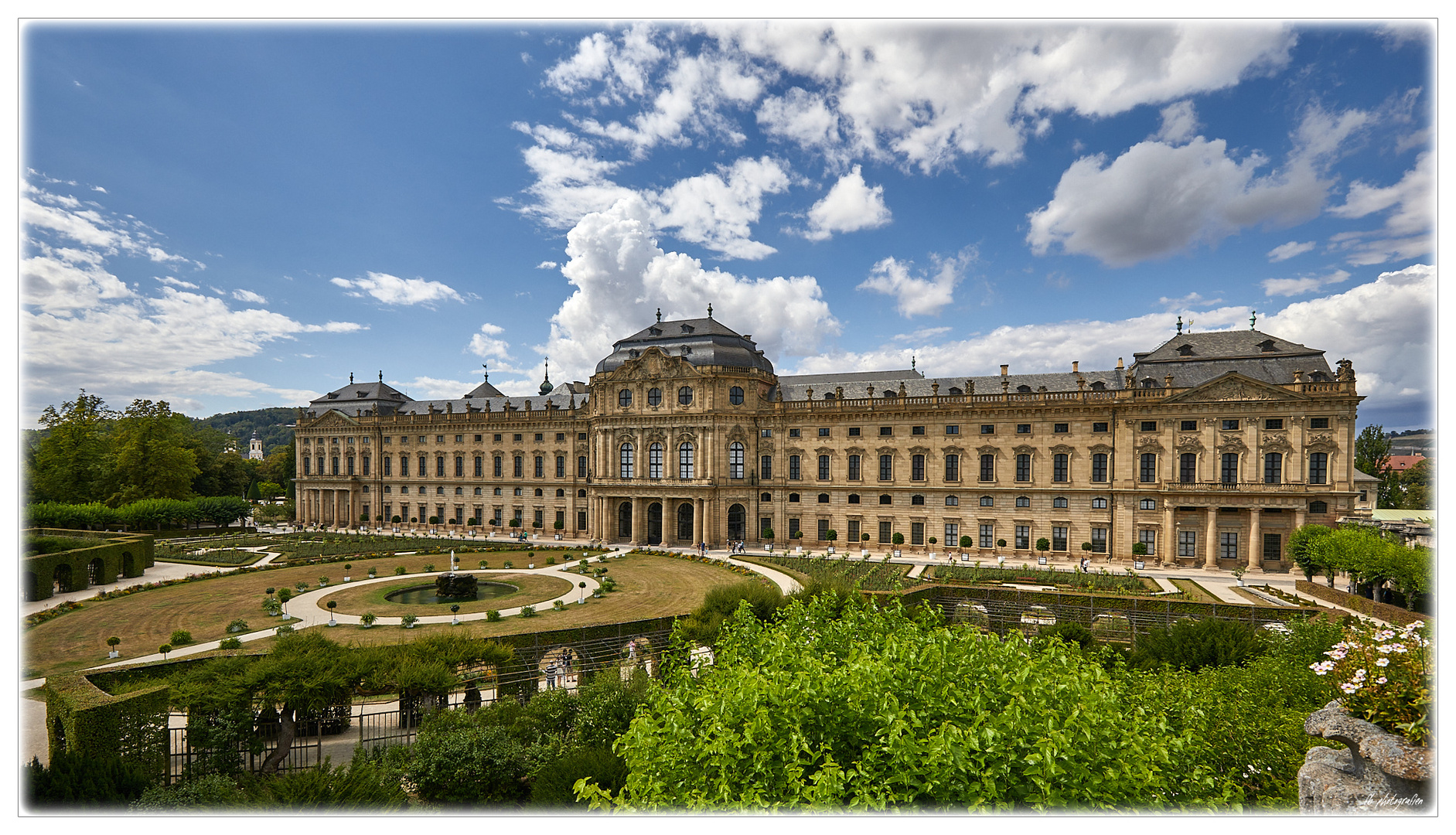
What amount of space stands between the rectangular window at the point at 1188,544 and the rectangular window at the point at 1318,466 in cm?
808

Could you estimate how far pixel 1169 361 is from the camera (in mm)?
47594

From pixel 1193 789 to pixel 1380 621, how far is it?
33145 millimetres

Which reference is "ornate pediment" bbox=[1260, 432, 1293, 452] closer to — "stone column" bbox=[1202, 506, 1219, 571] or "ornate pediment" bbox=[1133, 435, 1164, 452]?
"stone column" bbox=[1202, 506, 1219, 571]

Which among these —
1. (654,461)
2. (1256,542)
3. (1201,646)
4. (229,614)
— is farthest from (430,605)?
(1256,542)

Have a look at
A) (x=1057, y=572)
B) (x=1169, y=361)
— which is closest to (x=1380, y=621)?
(x=1057, y=572)

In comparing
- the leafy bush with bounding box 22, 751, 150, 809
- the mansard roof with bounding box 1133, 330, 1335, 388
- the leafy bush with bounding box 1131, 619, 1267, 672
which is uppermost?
the mansard roof with bounding box 1133, 330, 1335, 388

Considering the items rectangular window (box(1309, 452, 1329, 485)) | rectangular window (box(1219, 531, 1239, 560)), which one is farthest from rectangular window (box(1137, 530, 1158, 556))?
rectangular window (box(1309, 452, 1329, 485))

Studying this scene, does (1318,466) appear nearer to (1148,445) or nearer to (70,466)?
(1148,445)

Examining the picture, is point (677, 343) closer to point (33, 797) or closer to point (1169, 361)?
point (1169, 361)

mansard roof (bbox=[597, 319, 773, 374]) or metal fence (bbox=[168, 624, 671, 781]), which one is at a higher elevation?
mansard roof (bbox=[597, 319, 773, 374])

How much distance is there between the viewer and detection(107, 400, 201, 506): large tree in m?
68.1

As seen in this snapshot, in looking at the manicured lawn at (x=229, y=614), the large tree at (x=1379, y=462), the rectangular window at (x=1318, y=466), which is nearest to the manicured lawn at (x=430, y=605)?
the manicured lawn at (x=229, y=614)

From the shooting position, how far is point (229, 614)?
31.2 meters

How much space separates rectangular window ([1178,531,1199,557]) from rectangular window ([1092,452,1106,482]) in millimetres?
6564
